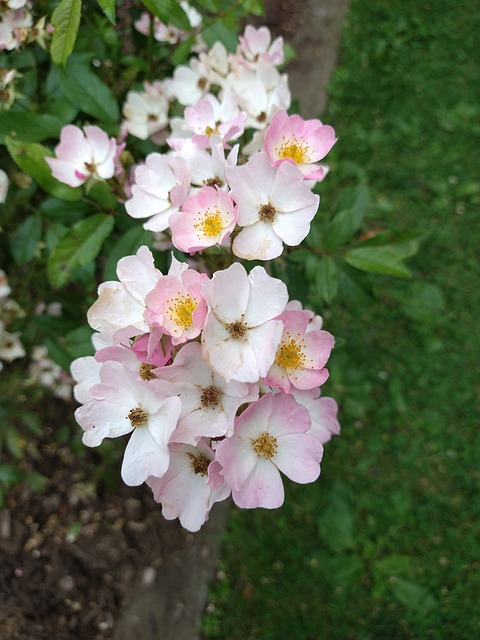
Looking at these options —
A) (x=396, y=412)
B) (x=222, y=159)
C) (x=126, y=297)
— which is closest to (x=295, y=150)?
(x=222, y=159)

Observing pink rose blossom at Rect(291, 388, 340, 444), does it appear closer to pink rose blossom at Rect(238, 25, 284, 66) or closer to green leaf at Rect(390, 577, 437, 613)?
pink rose blossom at Rect(238, 25, 284, 66)

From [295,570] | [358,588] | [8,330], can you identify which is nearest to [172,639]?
[295,570]

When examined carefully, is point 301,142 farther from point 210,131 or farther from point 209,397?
point 209,397

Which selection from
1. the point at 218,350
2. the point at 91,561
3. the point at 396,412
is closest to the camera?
the point at 218,350

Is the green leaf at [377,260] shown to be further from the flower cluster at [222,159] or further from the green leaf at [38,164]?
the green leaf at [38,164]

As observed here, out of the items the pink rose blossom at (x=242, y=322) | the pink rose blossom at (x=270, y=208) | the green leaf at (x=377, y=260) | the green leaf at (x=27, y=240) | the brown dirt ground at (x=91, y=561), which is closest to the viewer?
the pink rose blossom at (x=242, y=322)

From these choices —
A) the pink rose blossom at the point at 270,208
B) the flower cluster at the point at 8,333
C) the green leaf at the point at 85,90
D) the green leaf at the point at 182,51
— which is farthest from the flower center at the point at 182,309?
the flower cluster at the point at 8,333
